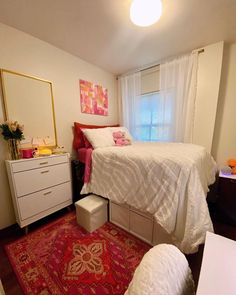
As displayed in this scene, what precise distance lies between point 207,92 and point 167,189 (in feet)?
5.85

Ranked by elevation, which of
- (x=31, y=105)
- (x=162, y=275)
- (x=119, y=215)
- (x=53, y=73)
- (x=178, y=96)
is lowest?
(x=119, y=215)

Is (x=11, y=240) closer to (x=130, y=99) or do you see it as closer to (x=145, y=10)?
(x=145, y=10)

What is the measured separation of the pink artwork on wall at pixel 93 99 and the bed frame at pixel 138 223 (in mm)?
1728

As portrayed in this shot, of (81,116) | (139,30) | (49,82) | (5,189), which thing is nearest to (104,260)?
(5,189)

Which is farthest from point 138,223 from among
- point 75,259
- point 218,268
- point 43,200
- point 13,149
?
point 13,149

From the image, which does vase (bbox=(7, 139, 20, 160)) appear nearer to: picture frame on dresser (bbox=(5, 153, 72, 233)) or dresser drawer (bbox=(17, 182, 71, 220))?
picture frame on dresser (bbox=(5, 153, 72, 233))

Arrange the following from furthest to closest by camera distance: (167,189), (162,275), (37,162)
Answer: (37,162) < (167,189) < (162,275)

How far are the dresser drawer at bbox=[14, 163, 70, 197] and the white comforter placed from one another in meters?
0.63

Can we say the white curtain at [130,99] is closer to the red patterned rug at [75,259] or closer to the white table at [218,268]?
the red patterned rug at [75,259]

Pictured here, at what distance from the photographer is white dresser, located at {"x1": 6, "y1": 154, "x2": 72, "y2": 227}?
58.0 inches

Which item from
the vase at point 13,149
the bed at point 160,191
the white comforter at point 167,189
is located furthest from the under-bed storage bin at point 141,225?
the vase at point 13,149

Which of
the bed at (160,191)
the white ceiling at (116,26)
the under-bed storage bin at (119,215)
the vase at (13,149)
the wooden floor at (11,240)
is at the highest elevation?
the white ceiling at (116,26)

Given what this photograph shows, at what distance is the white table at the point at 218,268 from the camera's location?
1.59 feet

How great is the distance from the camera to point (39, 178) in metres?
1.62
